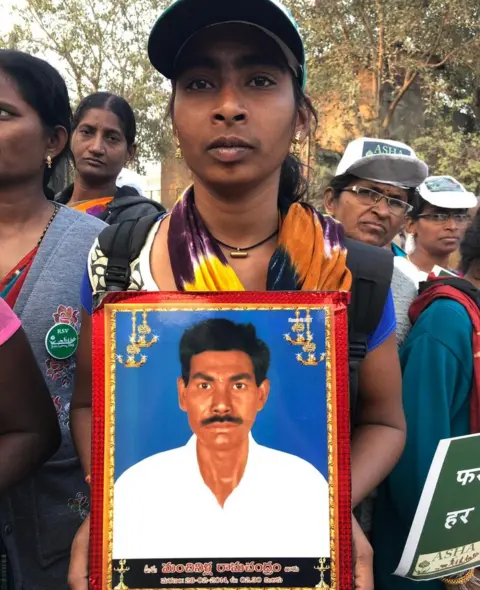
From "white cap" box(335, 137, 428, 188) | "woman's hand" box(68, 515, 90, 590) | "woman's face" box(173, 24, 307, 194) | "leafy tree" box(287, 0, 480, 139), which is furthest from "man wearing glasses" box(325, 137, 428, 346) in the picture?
"leafy tree" box(287, 0, 480, 139)

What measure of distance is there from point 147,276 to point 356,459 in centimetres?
62

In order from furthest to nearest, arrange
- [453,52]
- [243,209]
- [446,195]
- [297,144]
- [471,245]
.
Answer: [453,52] < [446,195] < [471,245] < [297,144] < [243,209]

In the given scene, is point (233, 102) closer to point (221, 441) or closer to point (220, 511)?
point (221, 441)

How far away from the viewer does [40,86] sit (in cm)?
198

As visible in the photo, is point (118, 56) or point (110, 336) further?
point (118, 56)

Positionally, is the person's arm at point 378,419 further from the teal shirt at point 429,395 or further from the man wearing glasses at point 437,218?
the man wearing glasses at point 437,218

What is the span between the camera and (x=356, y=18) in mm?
14406

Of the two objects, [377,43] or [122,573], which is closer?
[122,573]

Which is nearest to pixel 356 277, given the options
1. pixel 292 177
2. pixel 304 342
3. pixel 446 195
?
pixel 304 342

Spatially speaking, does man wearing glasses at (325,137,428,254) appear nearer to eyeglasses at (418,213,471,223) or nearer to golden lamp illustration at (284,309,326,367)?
eyeglasses at (418,213,471,223)

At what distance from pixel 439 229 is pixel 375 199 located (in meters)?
1.29

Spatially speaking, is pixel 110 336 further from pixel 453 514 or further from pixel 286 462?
pixel 453 514

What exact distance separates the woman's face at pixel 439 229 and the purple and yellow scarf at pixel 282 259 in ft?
8.29

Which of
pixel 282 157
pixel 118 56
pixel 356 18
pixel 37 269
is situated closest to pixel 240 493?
pixel 282 157
